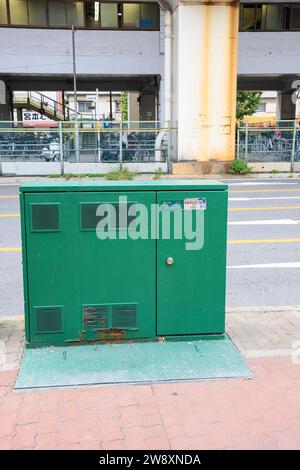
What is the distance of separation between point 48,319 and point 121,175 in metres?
15.0

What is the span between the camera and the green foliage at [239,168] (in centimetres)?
2028

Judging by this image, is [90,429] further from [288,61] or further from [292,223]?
[288,61]

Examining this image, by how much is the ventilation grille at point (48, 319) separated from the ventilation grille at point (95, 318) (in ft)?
0.69

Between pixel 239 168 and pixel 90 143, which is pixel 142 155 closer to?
pixel 90 143

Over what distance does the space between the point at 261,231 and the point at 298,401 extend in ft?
22.1

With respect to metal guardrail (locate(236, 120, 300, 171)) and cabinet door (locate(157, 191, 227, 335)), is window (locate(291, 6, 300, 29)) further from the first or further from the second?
cabinet door (locate(157, 191, 227, 335))

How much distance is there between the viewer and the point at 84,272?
169 inches

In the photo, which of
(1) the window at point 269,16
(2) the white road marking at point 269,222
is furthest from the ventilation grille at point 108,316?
(1) the window at point 269,16

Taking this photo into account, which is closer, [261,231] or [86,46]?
[261,231]

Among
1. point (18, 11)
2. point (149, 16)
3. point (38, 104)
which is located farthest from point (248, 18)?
point (38, 104)

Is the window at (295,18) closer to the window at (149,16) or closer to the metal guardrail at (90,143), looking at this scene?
the window at (149,16)

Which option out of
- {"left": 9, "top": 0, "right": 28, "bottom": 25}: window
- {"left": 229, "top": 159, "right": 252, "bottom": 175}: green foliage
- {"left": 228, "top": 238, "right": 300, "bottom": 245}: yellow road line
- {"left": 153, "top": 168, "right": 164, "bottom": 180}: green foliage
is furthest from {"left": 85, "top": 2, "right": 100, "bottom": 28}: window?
{"left": 228, "top": 238, "right": 300, "bottom": 245}: yellow road line

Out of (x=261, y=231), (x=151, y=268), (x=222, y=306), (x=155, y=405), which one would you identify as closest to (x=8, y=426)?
(x=155, y=405)

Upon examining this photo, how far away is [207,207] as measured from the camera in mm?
4340
